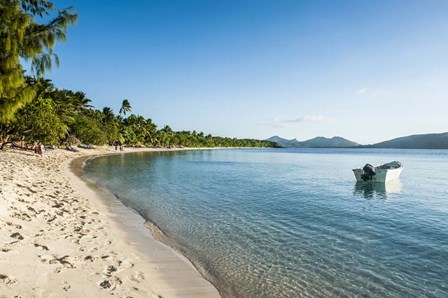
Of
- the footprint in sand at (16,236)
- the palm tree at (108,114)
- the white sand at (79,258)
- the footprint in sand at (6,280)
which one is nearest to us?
the footprint in sand at (6,280)

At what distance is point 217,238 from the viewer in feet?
42.9

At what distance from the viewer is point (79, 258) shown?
27.6 feet

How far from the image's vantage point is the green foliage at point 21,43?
371 inches

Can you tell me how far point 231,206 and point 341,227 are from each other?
24.8 ft

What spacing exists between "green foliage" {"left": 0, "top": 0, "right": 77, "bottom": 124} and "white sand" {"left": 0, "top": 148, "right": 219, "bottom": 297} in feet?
13.6

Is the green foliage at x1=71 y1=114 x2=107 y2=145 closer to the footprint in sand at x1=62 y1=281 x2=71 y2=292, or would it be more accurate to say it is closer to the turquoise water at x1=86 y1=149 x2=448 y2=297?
the turquoise water at x1=86 y1=149 x2=448 y2=297

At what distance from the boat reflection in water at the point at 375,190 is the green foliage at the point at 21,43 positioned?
26496 millimetres

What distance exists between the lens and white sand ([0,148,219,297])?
6.67 m

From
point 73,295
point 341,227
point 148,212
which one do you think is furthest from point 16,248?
point 341,227

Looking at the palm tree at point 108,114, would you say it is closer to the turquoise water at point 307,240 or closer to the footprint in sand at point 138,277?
the turquoise water at point 307,240

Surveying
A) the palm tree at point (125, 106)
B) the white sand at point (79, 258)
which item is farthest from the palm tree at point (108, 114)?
the white sand at point (79, 258)

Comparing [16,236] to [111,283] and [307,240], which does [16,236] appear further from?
[307,240]

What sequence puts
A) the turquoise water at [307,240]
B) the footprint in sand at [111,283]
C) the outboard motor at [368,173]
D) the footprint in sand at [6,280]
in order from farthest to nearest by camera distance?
the outboard motor at [368,173]
the turquoise water at [307,240]
the footprint in sand at [111,283]
the footprint in sand at [6,280]

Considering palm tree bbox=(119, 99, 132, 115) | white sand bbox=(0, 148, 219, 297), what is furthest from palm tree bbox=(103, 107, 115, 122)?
white sand bbox=(0, 148, 219, 297)
